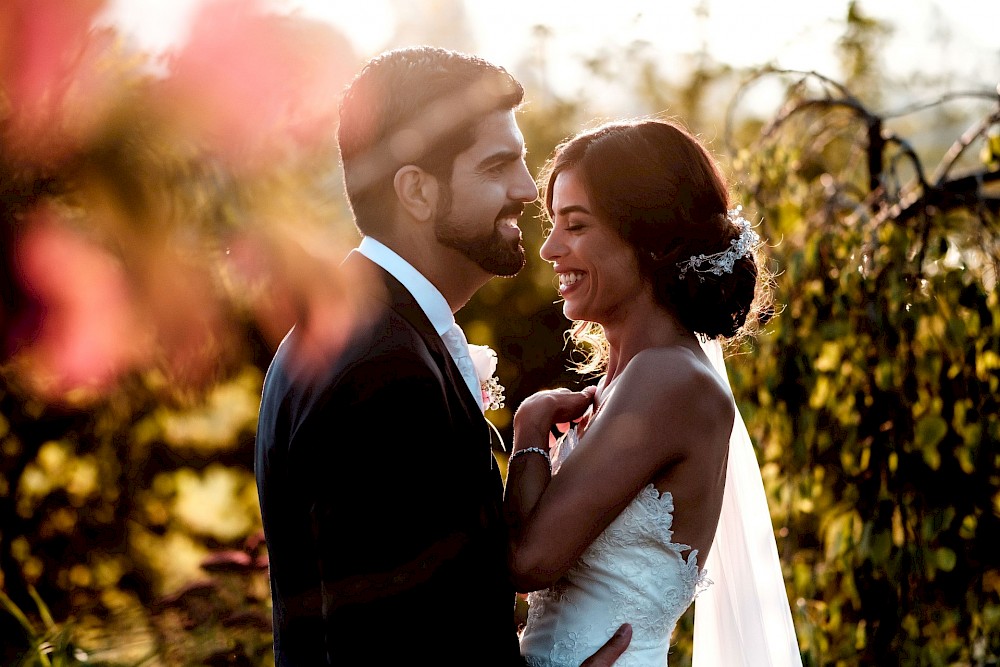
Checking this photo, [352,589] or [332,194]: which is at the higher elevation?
[332,194]

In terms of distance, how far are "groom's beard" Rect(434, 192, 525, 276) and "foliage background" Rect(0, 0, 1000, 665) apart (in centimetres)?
26

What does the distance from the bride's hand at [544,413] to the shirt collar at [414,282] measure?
0.39m

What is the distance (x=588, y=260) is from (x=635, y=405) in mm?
416

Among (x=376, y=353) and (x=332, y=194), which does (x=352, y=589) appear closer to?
(x=376, y=353)

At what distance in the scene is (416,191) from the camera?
7.20ft

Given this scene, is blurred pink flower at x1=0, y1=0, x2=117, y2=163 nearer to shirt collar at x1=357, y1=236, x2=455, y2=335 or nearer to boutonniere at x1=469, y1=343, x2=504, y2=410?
shirt collar at x1=357, y1=236, x2=455, y2=335

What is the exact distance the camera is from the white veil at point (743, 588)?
114 inches

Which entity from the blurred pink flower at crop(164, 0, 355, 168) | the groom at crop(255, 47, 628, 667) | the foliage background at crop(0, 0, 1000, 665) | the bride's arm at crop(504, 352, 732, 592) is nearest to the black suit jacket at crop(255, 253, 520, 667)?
the groom at crop(255, 47, 628, 667)

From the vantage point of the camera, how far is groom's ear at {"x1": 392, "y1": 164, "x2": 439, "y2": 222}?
85.6 inches

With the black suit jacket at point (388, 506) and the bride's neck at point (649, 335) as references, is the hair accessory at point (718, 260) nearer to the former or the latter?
the bride's neck at point (649, 335)

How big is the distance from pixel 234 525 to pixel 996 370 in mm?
3024

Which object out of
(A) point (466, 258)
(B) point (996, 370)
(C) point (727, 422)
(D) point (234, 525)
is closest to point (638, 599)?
(C) point (727, 422)

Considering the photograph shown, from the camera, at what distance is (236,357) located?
10.2 ft

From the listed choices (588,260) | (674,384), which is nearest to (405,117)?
(588,260)
